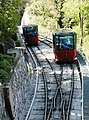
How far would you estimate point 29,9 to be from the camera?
4466cm

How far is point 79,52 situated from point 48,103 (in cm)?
1168

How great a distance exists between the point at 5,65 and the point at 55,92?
165 inches

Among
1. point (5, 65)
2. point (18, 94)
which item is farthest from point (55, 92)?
point (5, 65)

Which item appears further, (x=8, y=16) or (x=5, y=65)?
(x=8, y=16)

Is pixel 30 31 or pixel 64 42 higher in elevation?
pixel 64 42

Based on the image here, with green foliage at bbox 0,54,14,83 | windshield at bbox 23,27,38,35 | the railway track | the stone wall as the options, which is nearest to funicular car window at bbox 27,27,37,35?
windshield at bbox 23,27,38,35

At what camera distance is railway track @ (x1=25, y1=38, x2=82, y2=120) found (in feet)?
57.8

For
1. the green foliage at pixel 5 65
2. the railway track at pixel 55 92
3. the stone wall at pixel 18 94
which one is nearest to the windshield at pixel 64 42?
the railway track at pixel 55 92

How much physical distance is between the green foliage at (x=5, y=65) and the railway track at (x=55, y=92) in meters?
2.47

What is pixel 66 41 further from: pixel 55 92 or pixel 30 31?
pixel 30 31

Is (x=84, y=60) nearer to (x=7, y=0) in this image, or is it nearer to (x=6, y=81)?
(x=7, y=0)

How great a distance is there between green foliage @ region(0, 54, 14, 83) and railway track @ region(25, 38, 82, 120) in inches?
97.2

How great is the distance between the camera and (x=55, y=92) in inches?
810

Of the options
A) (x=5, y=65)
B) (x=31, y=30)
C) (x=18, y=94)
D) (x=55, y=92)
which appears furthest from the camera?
(x=31, y=30)
